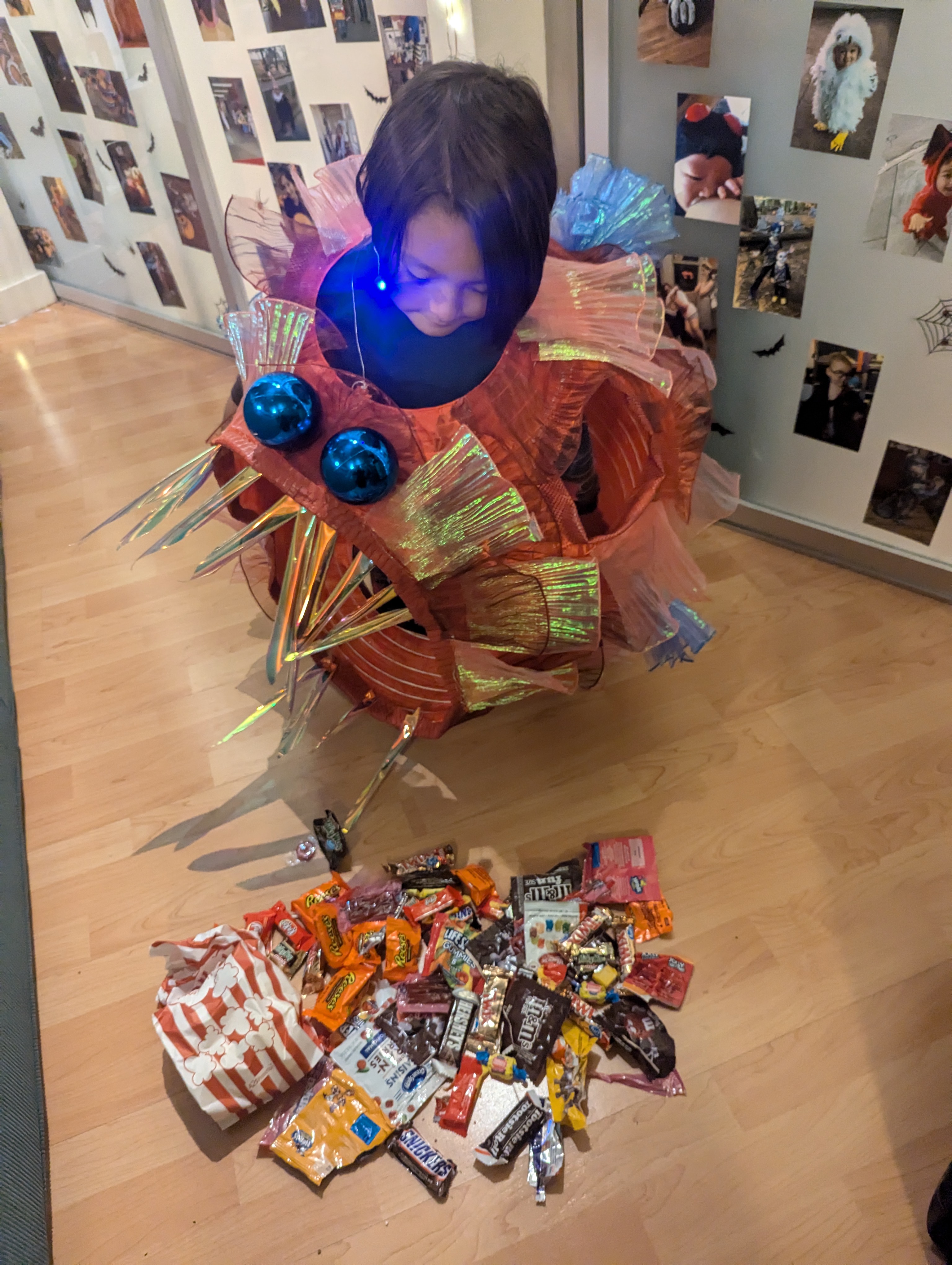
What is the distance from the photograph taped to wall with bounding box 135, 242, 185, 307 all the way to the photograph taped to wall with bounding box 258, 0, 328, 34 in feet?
2.54

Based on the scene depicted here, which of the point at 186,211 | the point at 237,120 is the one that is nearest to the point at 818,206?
the point at 237,120

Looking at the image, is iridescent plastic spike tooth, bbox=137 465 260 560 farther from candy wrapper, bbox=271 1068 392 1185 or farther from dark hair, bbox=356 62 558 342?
candy wrapper, bbox=271 1068 392 1185

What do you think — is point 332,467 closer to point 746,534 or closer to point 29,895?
point 29,895

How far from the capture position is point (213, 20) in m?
1.48

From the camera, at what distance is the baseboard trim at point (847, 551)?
4.13 feet

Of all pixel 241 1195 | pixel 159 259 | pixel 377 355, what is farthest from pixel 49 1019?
pixel 159 259

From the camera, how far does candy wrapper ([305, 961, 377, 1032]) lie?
898 mm

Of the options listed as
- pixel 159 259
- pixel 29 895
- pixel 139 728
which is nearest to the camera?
pixel 29 895

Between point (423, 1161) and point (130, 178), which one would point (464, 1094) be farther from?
point (130, 178)

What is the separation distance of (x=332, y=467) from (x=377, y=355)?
252 mm

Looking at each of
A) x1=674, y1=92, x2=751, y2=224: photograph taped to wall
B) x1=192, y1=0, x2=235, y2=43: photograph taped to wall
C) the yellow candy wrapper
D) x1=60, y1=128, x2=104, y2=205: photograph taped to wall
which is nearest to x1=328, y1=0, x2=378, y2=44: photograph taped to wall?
x1=192, y1=0, x2=235, y2=43: photograph taped to wall

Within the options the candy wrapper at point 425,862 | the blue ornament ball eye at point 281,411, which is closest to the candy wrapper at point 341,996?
the candy wrapper at point 425,862

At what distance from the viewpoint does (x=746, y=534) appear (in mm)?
1436

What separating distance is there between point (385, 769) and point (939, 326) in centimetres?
91
